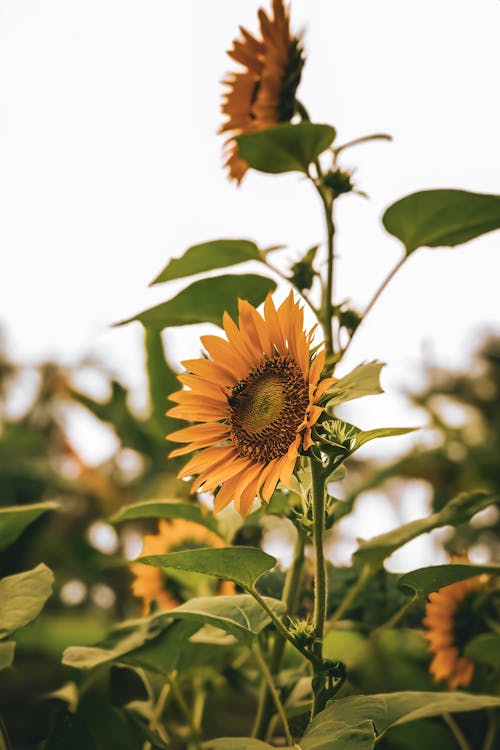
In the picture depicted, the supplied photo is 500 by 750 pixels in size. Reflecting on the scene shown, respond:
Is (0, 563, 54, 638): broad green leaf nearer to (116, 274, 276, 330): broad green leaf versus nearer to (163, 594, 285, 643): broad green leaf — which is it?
(163, 594, 285, 643): broad green leaf

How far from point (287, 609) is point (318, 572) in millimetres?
143

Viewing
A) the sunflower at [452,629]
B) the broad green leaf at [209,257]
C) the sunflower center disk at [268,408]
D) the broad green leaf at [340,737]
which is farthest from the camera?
the sunflower at [452,629]

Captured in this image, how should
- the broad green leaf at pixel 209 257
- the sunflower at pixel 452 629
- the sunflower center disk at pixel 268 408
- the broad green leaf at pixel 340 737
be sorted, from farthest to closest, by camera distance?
the sunflower at pixel 452 629 → the broad green leaf at pixel 209 257 → the sunflower center disk at pixel 268 408 → the broad green leaf at pixel 340 737

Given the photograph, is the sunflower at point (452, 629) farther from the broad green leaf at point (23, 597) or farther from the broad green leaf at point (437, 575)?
the broad green leaf at point (23, 597)

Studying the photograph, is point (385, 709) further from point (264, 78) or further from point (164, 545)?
point (264, 78)

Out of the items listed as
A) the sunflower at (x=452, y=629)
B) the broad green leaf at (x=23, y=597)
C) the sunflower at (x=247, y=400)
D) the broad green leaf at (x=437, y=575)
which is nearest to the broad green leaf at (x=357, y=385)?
the sunflower at (x=247, y=400)

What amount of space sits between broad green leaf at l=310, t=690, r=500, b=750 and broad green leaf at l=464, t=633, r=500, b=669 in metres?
0.10

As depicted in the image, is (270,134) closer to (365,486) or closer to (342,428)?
(342,428)

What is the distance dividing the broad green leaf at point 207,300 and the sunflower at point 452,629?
1.11ft

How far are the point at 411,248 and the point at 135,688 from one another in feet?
2.10

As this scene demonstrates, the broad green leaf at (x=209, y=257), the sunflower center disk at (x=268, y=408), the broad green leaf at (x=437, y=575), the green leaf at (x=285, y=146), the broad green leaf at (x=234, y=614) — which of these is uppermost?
the green leaf at (x=285, y=146)

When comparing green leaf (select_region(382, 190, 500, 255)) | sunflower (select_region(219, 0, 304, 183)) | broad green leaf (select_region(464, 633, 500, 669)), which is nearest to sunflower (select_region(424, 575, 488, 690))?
broad green leaf (select_region(464, 633, 500, 669))

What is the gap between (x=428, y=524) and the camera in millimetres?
484

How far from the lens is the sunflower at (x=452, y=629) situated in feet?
2.10
